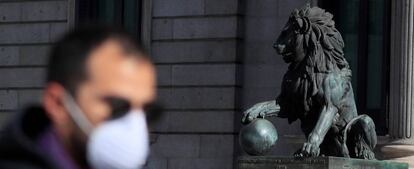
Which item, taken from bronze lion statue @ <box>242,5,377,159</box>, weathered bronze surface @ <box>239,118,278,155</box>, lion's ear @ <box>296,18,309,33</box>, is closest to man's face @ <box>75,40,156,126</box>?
weathered bronze surface @ <box>239,118,278,155</box>

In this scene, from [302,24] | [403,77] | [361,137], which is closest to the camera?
[302,24]

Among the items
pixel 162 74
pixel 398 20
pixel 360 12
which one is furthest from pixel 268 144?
pixel 162 74

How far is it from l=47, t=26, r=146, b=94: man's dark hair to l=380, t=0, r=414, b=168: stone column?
14459 mm

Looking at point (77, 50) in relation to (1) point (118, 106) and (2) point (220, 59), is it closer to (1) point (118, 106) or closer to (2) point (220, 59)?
(1) point (118, 106)

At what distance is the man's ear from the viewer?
2.52m

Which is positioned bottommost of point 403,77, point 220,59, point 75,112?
point 403,77

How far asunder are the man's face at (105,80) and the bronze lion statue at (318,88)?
10253mm

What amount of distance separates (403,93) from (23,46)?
792 cm

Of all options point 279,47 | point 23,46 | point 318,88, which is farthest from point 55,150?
point 23,46

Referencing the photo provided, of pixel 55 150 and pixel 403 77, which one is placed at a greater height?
pixel 55 150

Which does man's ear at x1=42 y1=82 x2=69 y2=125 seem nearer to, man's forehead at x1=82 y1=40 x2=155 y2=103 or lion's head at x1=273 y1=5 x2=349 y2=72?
man's forehead at x1=82 y1=40 x2=155 y2=103

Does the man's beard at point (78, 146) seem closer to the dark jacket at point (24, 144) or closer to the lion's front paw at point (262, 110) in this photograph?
the dark jacket at point (24, 144)

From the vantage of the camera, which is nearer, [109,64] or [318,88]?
[109,64]

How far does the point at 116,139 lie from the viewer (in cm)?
258
